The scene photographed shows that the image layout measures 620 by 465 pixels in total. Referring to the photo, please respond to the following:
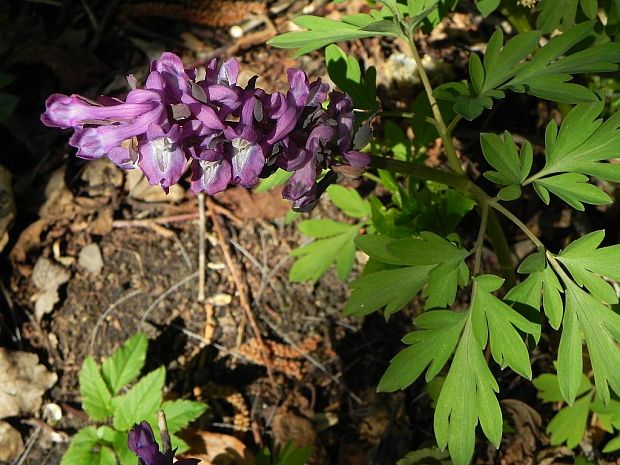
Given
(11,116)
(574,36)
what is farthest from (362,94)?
(11,116)

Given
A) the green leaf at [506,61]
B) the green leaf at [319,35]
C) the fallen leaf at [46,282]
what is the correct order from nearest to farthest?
1. the green leaf at [506,61]
2. the green leaf at [319,35]
3. the fallen leaf at [46,282]

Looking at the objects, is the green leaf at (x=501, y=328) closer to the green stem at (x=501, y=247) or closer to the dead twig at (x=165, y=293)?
the green stem at (x=501, y=247)

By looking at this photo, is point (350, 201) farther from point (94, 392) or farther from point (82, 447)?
point (82, 447)

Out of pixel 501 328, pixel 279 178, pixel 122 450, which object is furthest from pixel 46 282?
pixel 501 328

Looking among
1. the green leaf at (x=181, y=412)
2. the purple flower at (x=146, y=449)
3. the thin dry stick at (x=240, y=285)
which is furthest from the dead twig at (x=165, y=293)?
the purple flower at (x=146, y=449)

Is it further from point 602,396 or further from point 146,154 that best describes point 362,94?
point 602,396

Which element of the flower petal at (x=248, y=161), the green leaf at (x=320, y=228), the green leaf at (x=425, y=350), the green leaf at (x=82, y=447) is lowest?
the green leaf at (x=82, y=447)

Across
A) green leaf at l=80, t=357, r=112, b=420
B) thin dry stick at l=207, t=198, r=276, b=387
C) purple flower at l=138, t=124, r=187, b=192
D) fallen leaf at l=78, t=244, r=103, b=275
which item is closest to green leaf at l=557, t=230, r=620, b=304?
purple flower at l=138, t=124, r=187, b=192
